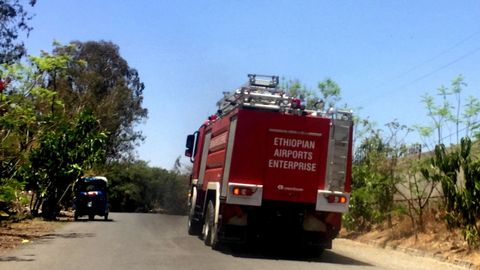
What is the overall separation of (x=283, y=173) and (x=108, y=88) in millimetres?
37358

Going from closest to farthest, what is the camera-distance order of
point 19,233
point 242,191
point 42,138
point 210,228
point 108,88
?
point 242,191, point 210,228, point 19,233, point 42,138, point 108,88

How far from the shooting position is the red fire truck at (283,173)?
13625 mm

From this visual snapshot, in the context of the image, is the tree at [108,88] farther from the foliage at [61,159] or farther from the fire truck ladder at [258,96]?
the fire truck ladder at [258,96]

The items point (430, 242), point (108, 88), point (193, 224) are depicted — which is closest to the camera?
point (430, 242)

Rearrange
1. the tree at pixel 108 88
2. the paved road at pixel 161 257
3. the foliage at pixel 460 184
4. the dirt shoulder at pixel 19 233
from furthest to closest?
the tree at pixel 108 88 → the foliage at pixel 460 184 → the dirt shoulder at pixel 19 233 → the paved road at pixel 161 257

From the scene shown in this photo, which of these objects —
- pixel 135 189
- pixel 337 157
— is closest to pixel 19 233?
pixel 337 157

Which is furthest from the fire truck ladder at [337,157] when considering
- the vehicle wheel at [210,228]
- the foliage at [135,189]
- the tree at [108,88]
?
the foliage at [135,189]

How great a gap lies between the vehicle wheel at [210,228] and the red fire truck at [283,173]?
23cm

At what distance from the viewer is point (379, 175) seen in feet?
70.0

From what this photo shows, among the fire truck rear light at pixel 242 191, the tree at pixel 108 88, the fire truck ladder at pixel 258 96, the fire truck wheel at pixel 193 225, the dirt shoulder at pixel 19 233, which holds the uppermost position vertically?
the tree at pixel 108 88

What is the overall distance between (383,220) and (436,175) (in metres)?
4.94

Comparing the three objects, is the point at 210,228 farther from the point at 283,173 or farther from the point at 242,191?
the point at 283,173

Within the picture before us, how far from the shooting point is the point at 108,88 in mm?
48812

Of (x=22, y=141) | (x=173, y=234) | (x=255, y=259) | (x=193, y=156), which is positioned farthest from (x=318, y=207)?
(x=22, y=141)
